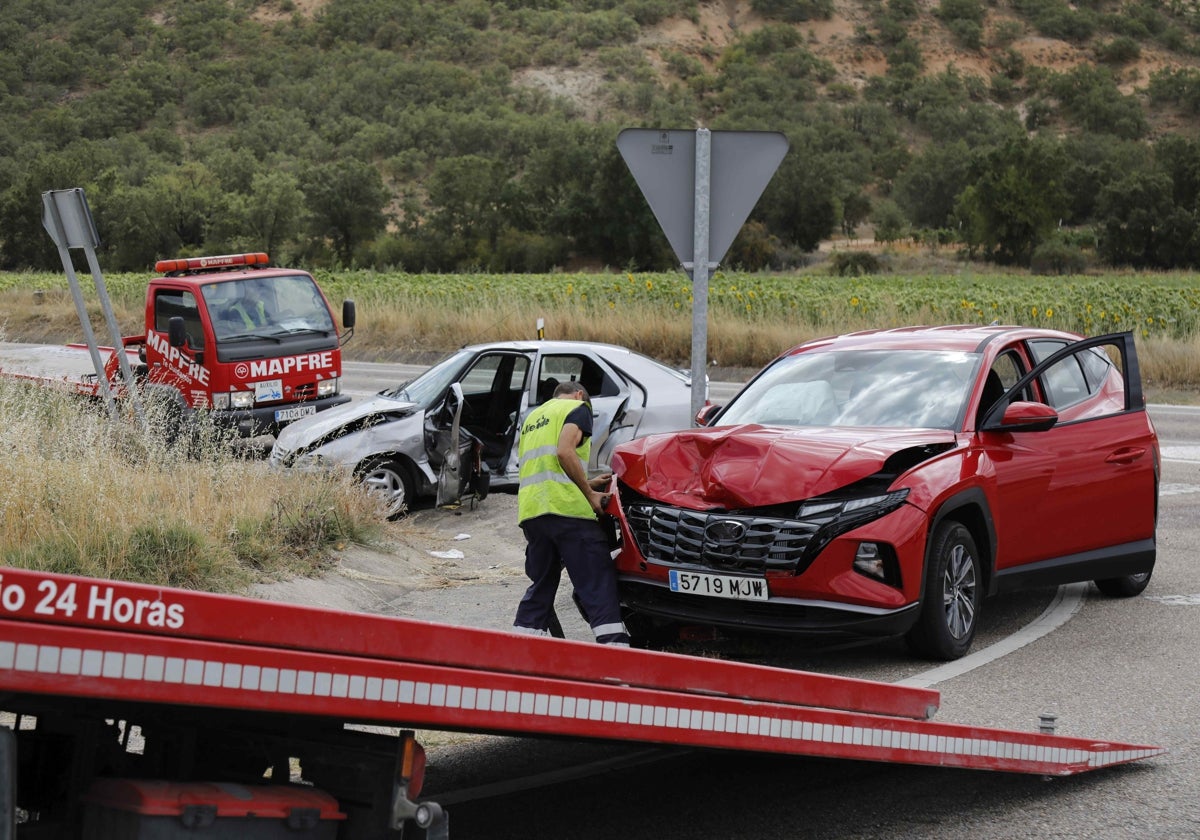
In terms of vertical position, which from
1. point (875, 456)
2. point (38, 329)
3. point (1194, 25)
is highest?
point (1194, 25)

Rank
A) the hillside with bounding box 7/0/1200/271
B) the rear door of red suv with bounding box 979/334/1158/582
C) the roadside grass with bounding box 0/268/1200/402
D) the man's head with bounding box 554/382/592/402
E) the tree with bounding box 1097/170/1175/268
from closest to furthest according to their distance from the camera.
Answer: the man's head with bounding box 554/382/592/402, the rear door of red suv with bounding box 979/334/1158/582, the roadside grass with bounding box 0/268/1200/402, the tree with bounding box 1097/170/1175/268, the hillside with bounding box 7/0/1200/271

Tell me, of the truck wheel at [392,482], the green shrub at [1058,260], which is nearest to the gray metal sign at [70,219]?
the truck wheel at [392,482]

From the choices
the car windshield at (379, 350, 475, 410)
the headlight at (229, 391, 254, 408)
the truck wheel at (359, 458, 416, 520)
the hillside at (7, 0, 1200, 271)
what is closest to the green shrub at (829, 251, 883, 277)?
the hillside at (7, 0, 1200, 271)

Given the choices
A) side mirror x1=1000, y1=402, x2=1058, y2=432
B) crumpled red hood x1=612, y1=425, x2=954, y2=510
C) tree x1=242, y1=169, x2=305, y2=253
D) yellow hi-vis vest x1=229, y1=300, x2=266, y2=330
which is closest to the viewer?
crumpled red hood x1=612, y1=425, x2=954, y2=510

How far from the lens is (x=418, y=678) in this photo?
11.3 ft

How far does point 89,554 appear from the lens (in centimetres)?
774

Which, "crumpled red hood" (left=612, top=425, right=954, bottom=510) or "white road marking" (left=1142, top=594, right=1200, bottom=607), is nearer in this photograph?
"crumpled red hood" (left=612, top=425, right=954, bottom=510)

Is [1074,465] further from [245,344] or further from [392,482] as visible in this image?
[245,344]

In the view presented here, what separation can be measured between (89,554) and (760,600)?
367cm

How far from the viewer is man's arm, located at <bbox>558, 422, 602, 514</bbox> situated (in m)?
7.12

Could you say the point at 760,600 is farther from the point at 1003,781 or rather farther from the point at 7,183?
the point at 7,183

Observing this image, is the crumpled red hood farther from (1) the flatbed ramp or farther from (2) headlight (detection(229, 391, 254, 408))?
(2) headlight (detection(229, 391, 254, 408))

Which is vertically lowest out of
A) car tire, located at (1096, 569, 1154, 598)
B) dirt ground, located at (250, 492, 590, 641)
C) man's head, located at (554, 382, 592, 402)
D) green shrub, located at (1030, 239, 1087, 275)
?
green shrub, located at (1030, 239, 1087, 275)

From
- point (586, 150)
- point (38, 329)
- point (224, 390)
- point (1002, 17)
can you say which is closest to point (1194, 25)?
point (1002, 17)
